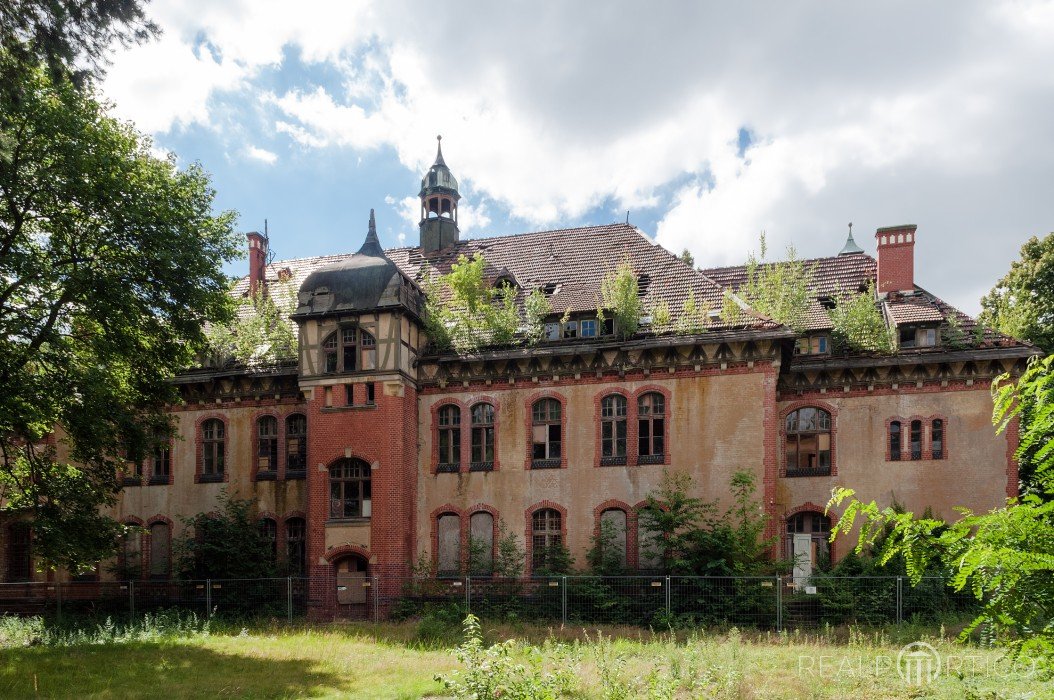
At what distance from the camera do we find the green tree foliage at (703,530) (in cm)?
2156

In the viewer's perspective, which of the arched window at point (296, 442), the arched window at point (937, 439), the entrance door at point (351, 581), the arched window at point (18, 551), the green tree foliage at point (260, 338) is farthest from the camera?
the arched window at point (18, 551)

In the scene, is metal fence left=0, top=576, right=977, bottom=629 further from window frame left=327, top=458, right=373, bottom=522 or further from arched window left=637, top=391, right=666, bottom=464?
arched window left=637, top=391, right=666, bottom=464

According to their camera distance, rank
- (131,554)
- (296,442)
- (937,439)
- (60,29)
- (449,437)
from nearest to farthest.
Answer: (60,29) → (937,439) → (449,437) → (296,442) → (131,554)

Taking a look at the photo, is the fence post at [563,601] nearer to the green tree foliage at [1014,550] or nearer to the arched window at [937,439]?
the arched window at [937,439]

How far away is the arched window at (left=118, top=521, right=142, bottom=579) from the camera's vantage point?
27.2 metres

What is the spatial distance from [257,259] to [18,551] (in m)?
13.2

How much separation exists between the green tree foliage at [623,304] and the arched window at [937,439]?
28.9 feet

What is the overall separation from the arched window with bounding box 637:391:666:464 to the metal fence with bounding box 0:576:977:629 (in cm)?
379

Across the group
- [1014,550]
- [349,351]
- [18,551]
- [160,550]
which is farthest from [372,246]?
[1014,550]

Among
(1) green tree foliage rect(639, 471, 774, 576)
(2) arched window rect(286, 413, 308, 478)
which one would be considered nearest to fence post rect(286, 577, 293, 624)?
(2) arched window rect(286, 413, 308, 478)

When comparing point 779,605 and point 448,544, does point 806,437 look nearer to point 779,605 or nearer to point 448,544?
point 779,605

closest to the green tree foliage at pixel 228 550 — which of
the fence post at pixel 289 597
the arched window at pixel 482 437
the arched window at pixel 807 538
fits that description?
the fence post at pixel 289 597

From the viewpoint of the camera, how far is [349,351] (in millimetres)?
25234

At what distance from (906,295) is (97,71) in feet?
75.4
